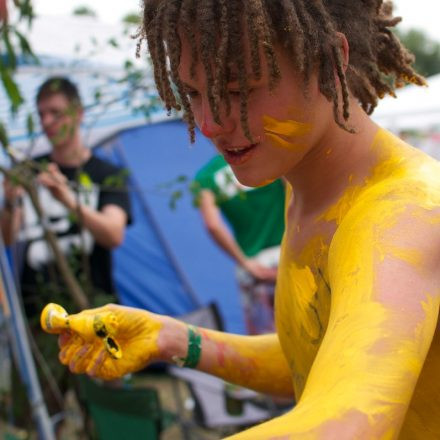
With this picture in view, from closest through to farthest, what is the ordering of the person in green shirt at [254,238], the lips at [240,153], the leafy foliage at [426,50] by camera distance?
the lips at [240,153] → the person in green shirt at [254,238] → the leafy foliage at [426,50]

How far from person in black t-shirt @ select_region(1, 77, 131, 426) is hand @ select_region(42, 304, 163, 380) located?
1.65 metres

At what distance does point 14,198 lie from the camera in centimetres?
334

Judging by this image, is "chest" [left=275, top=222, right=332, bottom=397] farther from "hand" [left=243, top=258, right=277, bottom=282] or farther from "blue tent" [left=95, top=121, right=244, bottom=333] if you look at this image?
"blue tent" [left=95, top=121, right=244, bottom=333]

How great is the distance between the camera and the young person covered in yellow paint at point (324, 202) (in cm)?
97

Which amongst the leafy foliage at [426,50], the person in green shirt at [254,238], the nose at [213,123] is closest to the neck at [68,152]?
the person in green shirt at [254,238]

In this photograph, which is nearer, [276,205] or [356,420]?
[356,420]

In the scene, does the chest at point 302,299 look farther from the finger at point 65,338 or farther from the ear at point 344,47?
the finger at point 65,338

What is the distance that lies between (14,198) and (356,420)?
271 centimetres

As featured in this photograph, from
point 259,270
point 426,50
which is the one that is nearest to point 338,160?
point 259,270

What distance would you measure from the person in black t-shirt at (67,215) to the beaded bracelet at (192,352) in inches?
64.3

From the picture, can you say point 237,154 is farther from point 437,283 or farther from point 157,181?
point 157,181

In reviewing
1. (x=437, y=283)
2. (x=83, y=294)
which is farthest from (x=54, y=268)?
(x=437, y=283)

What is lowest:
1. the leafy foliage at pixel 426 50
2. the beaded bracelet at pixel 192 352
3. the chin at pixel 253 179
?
the leafy foliage at pixel 426 50

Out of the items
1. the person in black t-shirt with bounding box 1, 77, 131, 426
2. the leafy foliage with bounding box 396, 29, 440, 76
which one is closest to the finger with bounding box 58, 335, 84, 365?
the person in black t-shirt with bounding box 1, 77, 131, 426
